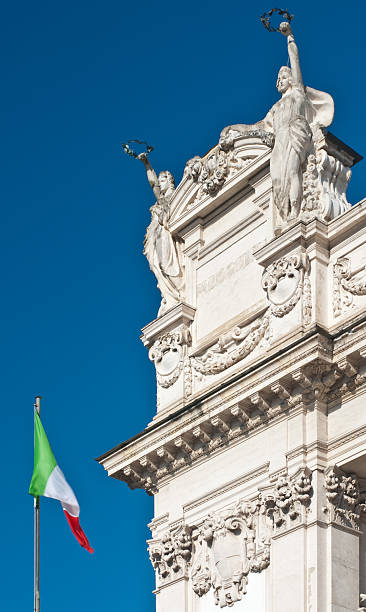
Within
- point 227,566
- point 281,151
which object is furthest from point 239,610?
point 281,151

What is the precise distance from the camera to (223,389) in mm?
27344

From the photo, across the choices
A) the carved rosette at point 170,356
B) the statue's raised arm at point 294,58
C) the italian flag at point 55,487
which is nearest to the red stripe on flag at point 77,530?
the italian flag at point 55,487

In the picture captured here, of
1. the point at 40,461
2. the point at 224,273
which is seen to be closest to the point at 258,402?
the point at 224,273

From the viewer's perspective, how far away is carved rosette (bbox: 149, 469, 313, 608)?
25.8 metres

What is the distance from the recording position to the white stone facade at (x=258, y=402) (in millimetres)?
25562

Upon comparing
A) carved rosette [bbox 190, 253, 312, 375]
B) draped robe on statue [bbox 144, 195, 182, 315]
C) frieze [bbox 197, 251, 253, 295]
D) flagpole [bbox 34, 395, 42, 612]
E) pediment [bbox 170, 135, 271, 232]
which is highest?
pediment [bbox 170, 135, 271, 232]

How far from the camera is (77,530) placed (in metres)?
29.1

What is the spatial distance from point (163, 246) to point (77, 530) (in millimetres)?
5934

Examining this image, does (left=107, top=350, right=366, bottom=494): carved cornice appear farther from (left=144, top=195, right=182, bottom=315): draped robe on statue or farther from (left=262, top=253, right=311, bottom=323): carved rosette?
(left=144, top=195, right=182, bottom=315): draped robe on statue

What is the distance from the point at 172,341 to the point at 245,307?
186 cm

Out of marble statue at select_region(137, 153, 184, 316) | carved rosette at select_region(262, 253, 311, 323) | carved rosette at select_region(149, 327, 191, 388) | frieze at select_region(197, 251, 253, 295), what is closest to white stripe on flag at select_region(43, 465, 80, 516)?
carved rosette at select_region(149, 327, 191, 388)

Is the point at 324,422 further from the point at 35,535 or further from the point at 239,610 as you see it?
the point at 35,535

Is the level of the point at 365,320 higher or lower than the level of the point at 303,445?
higher

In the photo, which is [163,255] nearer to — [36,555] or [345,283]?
[345,283]
